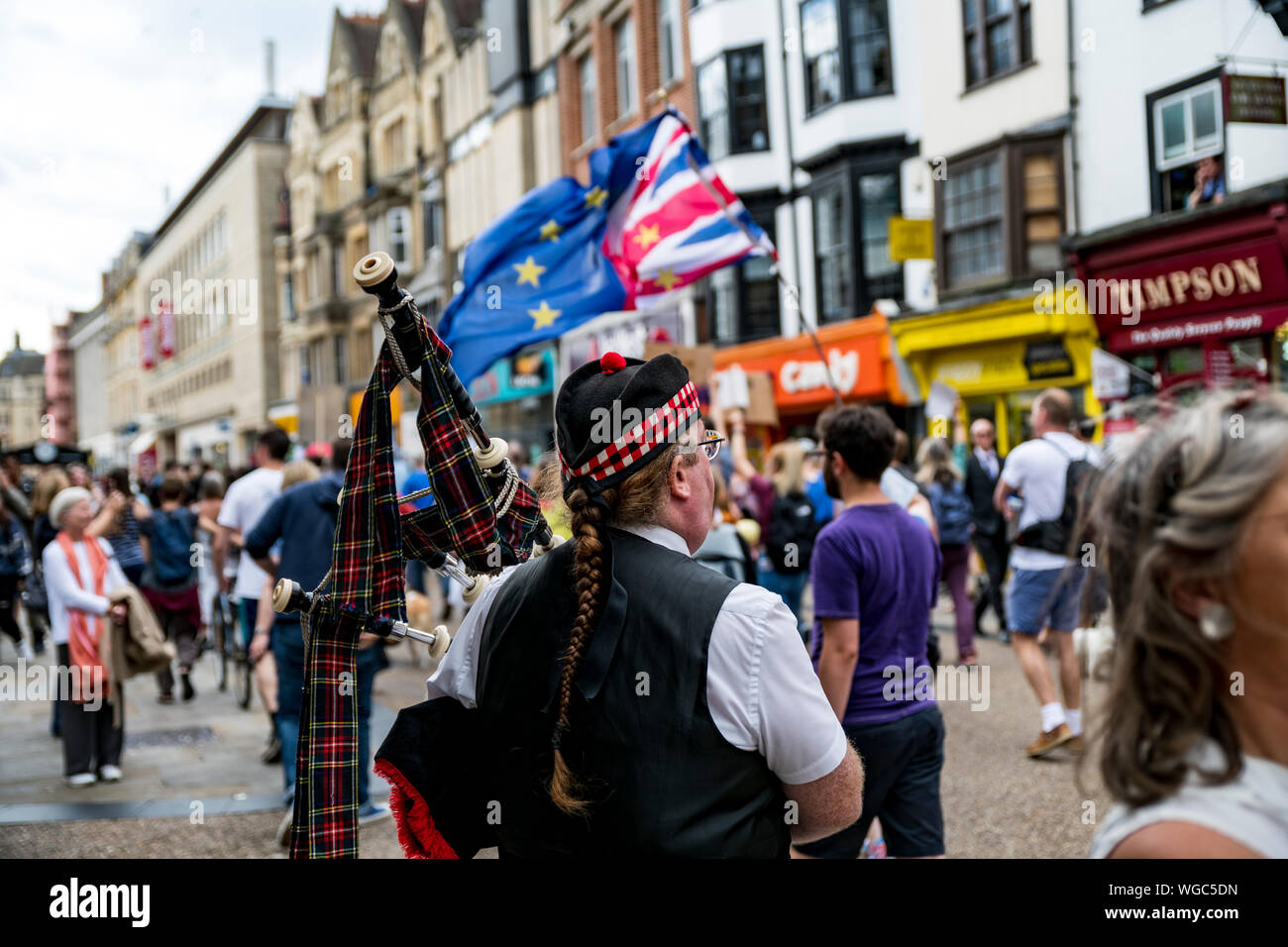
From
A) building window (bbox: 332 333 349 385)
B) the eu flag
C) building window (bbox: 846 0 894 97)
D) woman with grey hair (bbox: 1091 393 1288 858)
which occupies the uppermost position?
building window (bbox: 846 0 894 97)

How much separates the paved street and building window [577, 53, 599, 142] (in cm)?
2155

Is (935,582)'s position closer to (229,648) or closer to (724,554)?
(724,554)

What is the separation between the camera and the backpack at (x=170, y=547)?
1063cm

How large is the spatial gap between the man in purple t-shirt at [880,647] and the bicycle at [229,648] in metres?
7.09

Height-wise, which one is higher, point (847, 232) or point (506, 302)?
point (847, 232)

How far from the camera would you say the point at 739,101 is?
22.3 metres

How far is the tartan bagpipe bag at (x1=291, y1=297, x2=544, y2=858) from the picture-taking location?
7.93ft

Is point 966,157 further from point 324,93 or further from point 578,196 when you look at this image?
point 324,93

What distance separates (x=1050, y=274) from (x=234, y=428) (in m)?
50.4

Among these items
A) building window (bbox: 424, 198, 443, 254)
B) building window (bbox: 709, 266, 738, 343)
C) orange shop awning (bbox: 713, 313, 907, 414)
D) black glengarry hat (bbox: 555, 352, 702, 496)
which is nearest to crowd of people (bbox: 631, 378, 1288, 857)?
black glengarry hat (bbox: 555, 352, 702, 496)

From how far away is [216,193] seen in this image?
6175cm

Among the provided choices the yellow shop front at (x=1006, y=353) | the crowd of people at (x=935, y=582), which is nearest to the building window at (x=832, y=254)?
the yellow shop front at (x=1006, y=353)

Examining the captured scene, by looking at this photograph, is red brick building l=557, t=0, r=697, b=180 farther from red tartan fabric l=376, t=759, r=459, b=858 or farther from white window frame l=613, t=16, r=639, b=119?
red tartan fabric l=376, t=759, r=459, b=858
